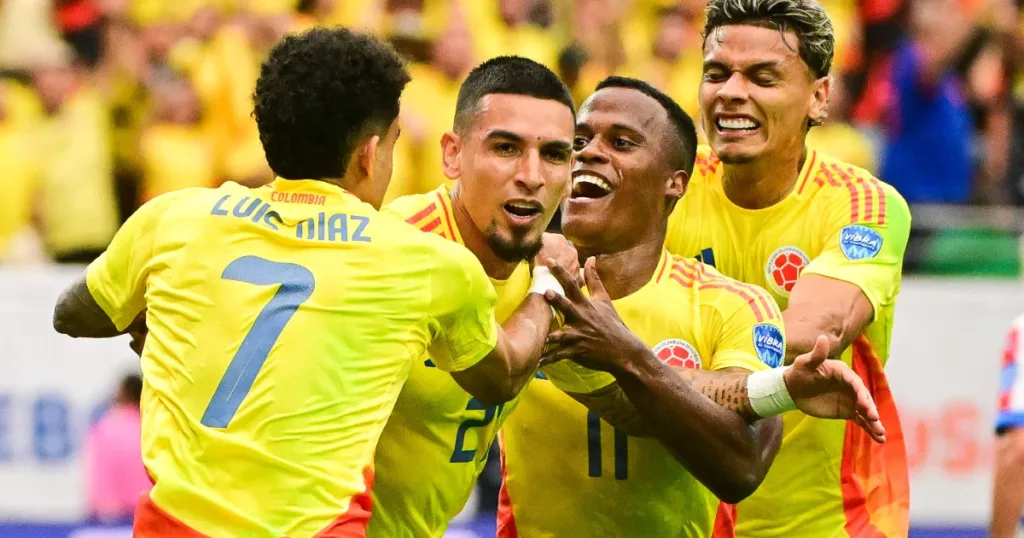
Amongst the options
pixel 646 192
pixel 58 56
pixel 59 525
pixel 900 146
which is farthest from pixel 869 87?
pixel 646 192

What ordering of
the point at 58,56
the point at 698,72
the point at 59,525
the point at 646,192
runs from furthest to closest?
the point at 698,72 → the point at 58,56 → the point at 59,525 → the point at 646,192

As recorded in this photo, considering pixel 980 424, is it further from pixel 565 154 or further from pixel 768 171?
pixel 565 154

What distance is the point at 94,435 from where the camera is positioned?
1049 cm

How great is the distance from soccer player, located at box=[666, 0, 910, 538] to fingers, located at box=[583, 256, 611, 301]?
94 centimetres

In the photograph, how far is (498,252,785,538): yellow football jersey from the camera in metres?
5.40

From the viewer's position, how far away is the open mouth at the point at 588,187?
548 centimetres

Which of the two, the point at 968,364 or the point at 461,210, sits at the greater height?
the point at 461,210

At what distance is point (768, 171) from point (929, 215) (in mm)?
6247

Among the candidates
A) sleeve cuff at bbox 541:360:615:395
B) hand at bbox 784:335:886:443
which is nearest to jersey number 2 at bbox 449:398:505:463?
sleeve cuff at bbox 541:360:615:395

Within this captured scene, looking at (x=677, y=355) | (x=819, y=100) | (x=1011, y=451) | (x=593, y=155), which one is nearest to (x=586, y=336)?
(x=677, y=355)

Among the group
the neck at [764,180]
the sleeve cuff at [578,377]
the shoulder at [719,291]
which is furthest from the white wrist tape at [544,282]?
the neck at [764,180]

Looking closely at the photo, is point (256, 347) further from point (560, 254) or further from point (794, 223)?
point (794, 223)

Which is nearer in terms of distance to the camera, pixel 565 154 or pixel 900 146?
pixel 565 154

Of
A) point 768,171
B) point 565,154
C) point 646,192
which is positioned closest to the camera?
A: point 565,154
